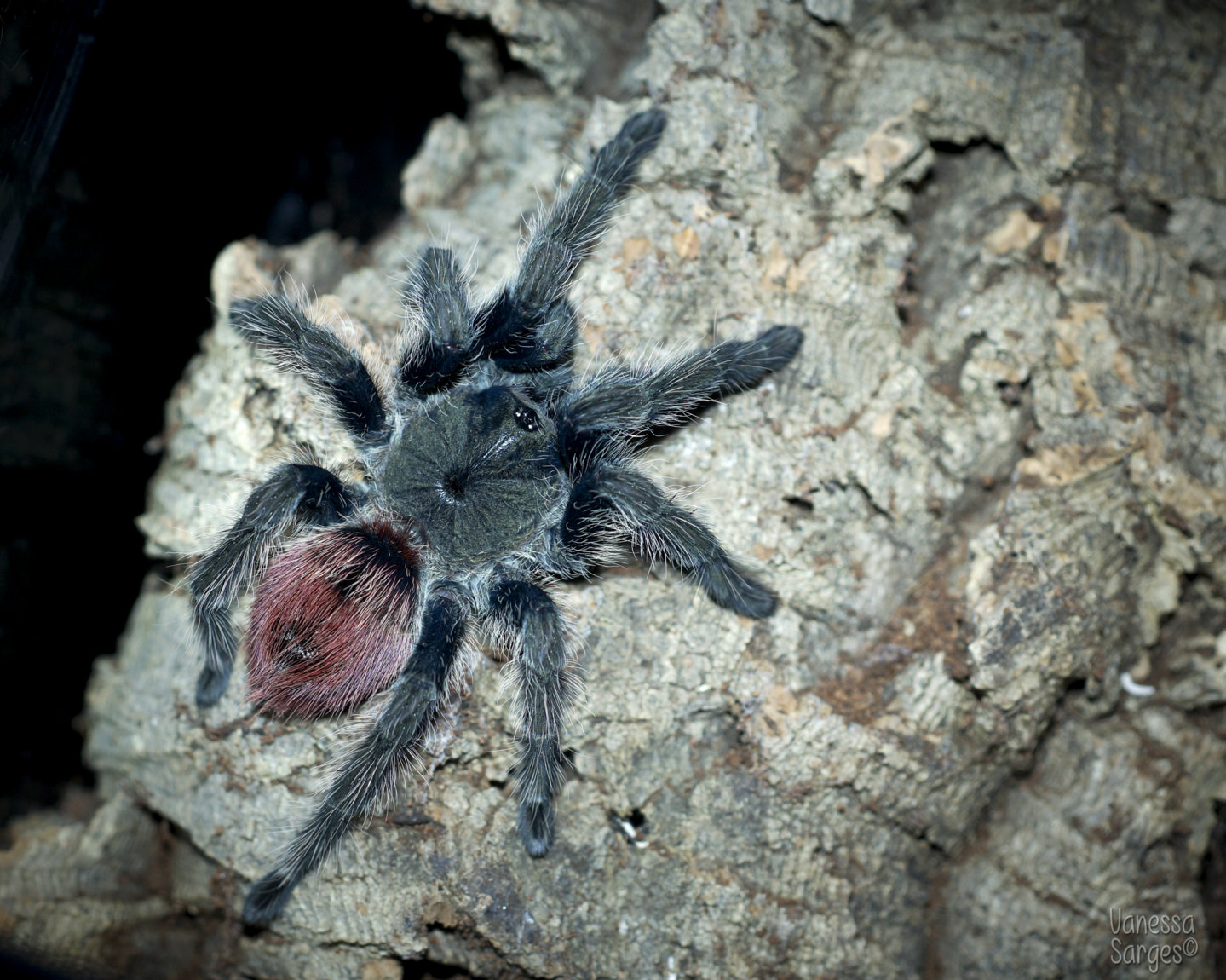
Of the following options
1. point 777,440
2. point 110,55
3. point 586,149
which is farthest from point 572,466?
point 110,55

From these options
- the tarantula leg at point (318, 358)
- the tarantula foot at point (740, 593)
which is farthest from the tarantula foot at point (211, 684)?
the tarantula foot at point (740, 593)

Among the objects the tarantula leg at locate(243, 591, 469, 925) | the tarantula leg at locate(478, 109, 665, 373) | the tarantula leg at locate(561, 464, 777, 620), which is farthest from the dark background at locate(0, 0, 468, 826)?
the tarantula leg at locate(561, 464, 777, 620)

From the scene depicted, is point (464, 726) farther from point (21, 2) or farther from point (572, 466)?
point (21, 2)

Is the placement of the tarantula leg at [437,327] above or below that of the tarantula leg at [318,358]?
above

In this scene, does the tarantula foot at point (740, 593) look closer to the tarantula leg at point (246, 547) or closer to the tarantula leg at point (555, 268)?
the tarantula leg at point (555, 268)

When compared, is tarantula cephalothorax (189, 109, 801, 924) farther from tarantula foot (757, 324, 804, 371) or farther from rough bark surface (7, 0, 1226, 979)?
rough bark surface (7, 0, 1226, 979)

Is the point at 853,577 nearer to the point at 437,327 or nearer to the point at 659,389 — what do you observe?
the point at 659,389

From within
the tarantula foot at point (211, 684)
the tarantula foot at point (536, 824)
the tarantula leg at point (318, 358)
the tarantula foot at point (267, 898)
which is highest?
the tarantula leg at point (318, 358)
